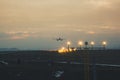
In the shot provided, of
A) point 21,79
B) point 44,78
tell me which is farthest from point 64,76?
point 21,79

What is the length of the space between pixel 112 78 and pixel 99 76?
6.84 feet

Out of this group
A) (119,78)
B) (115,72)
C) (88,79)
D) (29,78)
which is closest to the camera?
(88,79)

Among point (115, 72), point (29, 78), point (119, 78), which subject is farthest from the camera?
point (115, 72)

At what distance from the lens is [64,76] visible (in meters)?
42.5

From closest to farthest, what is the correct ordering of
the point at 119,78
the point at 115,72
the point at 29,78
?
the point at 119,78
the point at 29,78
the point at 115,72

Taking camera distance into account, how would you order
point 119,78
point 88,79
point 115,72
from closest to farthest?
point 88,79
point 119,78
point 115,72

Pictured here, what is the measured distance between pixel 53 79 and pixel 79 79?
110 inches

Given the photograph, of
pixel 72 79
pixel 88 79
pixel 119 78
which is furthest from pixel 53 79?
pixel 119 78

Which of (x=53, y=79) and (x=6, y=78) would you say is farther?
(x=6, y=78)

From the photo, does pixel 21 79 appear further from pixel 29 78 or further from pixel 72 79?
pixel 72 79

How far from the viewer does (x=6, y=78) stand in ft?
141

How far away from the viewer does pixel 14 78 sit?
139 feet

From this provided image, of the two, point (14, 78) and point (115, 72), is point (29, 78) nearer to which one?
point (14, 78)

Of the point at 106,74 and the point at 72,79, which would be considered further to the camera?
the point at 106,74
